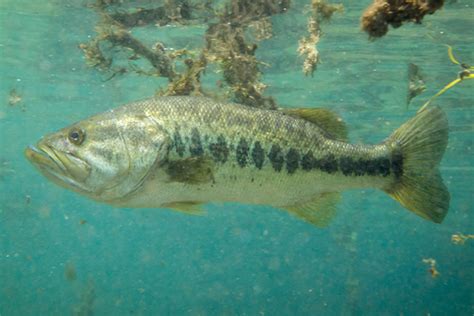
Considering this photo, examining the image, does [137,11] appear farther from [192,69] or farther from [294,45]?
[294,45]

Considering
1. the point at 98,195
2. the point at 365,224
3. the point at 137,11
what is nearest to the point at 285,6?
the point at 137,11

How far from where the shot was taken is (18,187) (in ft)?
288

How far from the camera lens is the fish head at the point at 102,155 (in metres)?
4.54

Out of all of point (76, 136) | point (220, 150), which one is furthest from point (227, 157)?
point (76, 136)

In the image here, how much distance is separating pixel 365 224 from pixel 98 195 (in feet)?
226

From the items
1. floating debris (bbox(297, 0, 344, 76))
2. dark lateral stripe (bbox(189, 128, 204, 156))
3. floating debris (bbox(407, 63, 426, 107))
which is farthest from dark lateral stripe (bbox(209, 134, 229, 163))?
floating debris (bbox(297, 0, 344, 76))

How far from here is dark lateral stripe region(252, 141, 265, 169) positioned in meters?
4.90

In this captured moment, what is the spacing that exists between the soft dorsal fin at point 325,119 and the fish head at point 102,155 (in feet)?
5.04

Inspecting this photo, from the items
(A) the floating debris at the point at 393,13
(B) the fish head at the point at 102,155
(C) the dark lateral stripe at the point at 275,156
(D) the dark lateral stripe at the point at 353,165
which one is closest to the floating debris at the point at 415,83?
(A) the floating debris at the point at 393,13

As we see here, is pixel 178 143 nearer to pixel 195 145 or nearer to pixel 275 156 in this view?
pixel 195 145

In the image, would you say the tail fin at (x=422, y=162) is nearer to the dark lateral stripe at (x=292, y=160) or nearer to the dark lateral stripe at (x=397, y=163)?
the dark lateral stripe at (x=397, y=163)

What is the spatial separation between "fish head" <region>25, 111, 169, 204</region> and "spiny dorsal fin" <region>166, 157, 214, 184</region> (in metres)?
0.16

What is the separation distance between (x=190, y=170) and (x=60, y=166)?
125 cm

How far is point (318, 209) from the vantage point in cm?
538
